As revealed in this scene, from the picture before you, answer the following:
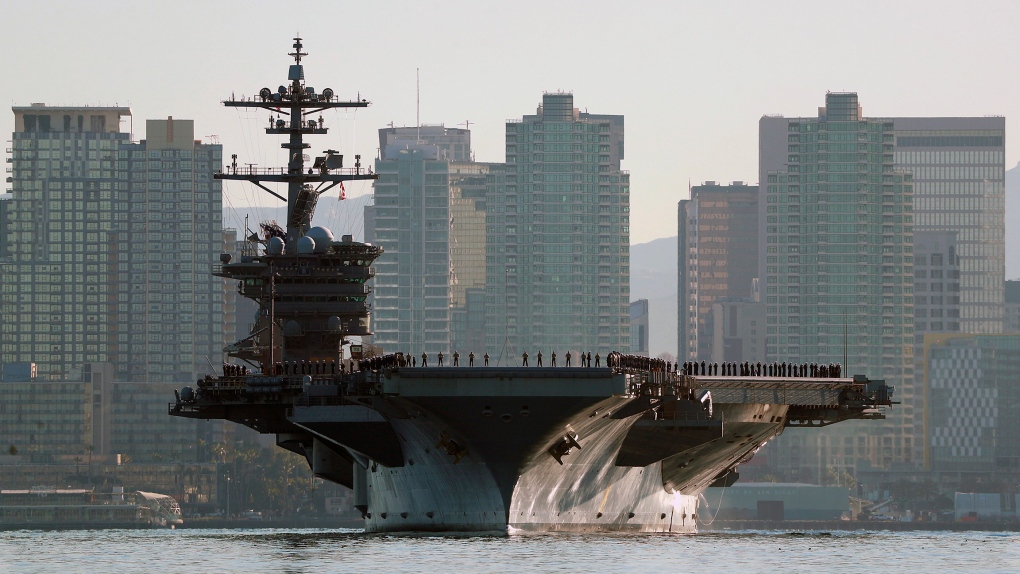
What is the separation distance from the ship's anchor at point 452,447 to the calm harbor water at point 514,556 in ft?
6.82

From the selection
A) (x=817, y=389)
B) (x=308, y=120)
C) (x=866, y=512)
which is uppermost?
(x=308, y=120)

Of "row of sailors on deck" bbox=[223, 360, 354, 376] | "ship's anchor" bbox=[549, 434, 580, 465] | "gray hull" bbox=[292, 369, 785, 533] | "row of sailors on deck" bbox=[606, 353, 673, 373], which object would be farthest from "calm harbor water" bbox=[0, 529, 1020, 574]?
"row of sailors on deck" bbox=[223, 360, 354, 376]

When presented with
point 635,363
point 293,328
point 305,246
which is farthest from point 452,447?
point 305,246

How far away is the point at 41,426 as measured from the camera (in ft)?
598

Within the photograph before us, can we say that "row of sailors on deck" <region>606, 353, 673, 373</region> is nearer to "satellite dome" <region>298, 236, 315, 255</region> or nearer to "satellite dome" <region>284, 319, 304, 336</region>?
"satellite dome" <region>284, 319, 304, 336</region>

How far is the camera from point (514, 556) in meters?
44.7

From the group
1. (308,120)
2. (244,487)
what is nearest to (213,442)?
(244,487)

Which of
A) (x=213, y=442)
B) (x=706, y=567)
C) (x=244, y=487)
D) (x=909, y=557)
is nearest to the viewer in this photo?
(x=706, y=567)

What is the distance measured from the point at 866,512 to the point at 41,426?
7349cm

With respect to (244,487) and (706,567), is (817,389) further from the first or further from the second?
(244,487)

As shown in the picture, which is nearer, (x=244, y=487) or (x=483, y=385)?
(x=483, y=385)

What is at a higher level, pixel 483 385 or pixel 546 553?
pixel 483 385

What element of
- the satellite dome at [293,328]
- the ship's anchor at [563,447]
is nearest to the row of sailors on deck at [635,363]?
the ship's anchor at [563,447]

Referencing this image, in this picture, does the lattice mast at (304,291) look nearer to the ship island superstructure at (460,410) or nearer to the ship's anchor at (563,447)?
the ship island superstructure at (460,410)
